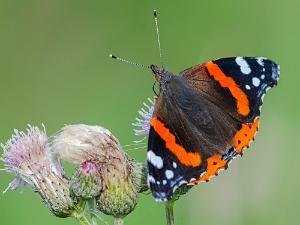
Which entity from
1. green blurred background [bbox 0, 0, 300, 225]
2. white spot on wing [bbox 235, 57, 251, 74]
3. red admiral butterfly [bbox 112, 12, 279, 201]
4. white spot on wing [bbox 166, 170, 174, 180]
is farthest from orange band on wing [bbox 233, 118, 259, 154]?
green blurred background [bbox 0, 0, 300, 225]

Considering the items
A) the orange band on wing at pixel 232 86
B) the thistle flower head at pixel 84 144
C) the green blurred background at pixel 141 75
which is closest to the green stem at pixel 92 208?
the thistle flower head at pixel 84 144

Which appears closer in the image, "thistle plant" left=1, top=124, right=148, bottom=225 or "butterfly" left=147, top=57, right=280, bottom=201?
"butterfly" left=147, top=57, right=280, bottom=201

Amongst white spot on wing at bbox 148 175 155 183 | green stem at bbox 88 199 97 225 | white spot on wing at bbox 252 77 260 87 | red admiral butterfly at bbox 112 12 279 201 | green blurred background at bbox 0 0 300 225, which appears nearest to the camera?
white spot on wing at bbox 148 175 155 183

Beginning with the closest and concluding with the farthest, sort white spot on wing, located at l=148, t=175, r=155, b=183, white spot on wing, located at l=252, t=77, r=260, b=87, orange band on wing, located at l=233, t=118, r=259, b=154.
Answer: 1. white spot on wing, located at l=148, t=175, r=155, b=183
2. orange band on wing, located at l=233, t=118, r=259, b=154
3. white spot on wing, located at l=252, t=77, r=260, b=87

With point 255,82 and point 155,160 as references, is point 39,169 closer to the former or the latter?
point 155,160

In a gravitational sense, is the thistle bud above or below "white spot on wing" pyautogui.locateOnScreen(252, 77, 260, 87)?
below

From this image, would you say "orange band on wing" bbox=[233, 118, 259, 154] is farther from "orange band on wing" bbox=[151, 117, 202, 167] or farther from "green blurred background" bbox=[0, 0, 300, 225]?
"green blurred background" bbox=[0, 0, 300, 225]

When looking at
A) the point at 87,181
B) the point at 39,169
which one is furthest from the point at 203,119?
the point at 39,169

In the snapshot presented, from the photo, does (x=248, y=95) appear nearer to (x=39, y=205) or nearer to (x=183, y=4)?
(x=39, y=205)
